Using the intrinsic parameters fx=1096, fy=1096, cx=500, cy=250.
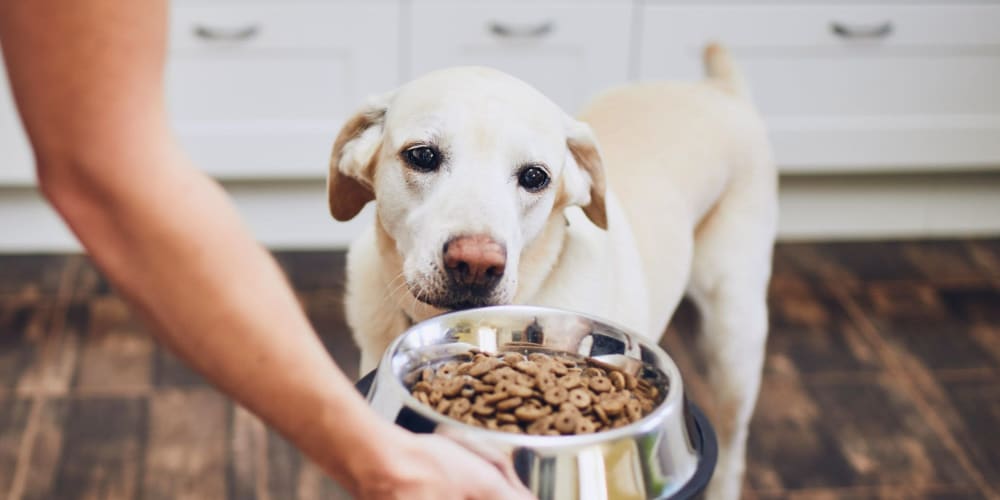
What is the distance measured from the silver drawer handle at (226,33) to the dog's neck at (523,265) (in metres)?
1.37

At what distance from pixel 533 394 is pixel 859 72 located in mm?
2195

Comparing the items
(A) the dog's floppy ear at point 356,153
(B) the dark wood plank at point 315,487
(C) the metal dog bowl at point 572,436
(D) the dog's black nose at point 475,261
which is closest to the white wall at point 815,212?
(B) the dark wood plank at point 315,487

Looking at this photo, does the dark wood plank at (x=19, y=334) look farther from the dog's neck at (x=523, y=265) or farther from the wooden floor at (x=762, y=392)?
the dog's neck at (x=523, y=265)

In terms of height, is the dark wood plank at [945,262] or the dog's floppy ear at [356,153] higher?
the dog's floppy ear at [356,153]

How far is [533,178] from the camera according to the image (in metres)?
1.24

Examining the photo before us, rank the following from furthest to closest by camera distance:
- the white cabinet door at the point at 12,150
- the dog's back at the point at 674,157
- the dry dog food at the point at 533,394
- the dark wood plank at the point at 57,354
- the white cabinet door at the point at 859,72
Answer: the white cabinet door at the point at 859,72, the white cabinet door at the point at 12,150, the dark wood plank at the point at 57,354, the dog's back at the point at 674,157, the dry dog food at the point at 533,394

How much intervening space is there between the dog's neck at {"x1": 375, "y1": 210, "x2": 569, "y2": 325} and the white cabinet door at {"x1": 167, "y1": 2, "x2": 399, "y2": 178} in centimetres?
135

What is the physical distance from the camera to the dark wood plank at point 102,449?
77.8 inches

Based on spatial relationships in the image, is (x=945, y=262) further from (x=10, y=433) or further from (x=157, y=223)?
(x=157, y=223)

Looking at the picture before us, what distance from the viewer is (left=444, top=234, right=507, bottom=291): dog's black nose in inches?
43.3

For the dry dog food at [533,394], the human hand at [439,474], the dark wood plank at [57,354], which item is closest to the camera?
the human hand at [439,474]

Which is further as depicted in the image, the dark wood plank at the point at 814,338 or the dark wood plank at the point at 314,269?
the dark wood plank at the point at 314,269

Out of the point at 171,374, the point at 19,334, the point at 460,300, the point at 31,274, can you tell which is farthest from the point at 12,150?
the point at 460,300

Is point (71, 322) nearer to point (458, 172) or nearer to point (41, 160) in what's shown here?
point (458, 172)
